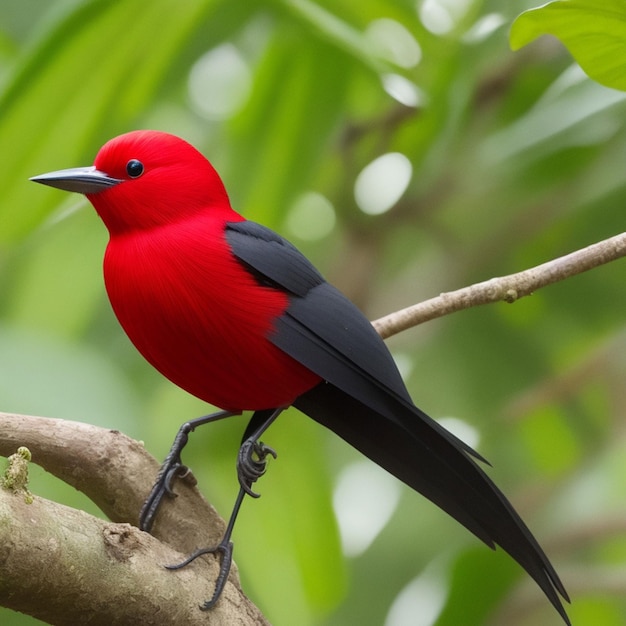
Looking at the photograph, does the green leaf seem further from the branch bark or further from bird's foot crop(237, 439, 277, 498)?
bird's foot crop(237, 439, 277, 498)

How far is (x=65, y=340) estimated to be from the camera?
1.30m

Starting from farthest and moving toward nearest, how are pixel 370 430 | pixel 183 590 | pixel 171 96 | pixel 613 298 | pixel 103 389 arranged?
pixel 613 298
pixel 171 96
pixel 103 389
pixel 370 430
pixel 183 590

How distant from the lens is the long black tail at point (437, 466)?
0.79 metres

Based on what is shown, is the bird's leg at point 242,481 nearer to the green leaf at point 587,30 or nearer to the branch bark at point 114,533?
the branch bark at point 114,533

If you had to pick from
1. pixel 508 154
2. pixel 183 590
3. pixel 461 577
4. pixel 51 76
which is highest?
pixel 508 154

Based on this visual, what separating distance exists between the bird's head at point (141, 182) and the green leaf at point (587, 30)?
0.29 metres

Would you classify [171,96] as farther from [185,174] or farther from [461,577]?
[461,577]

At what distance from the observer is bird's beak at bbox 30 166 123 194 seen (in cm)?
74

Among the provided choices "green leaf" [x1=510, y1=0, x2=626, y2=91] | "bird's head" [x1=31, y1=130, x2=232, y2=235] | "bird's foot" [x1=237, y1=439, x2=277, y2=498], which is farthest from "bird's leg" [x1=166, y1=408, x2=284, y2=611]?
"green leaf" [x1=510, y1=0, x2=626, y2=91]

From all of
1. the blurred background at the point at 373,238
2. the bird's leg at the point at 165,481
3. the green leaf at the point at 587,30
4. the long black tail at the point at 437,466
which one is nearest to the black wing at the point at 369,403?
the long black tail at the point at 437,466

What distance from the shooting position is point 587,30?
77 centimetres

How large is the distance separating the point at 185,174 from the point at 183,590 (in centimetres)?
33

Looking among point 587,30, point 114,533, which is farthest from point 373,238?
point 114,533

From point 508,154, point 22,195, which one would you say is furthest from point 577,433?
point 22,195
